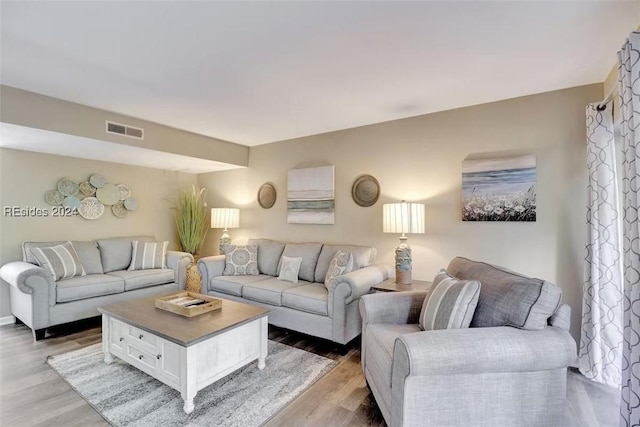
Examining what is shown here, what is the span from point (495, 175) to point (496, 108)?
660 millimetres

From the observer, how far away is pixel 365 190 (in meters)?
3.65

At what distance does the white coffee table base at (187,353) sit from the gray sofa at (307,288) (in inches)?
22.3

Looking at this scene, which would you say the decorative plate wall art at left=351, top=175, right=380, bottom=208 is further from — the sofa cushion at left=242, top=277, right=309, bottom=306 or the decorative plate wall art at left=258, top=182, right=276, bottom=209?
the decorative plate wall art at left=258, top=182, right=276, bottom=209

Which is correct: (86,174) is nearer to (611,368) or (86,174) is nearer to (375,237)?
(375,237)

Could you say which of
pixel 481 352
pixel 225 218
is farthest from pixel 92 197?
pixel 481 352

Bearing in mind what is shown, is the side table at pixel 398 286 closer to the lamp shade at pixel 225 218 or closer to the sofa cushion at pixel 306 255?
the sofa cushion at pixel 306 255

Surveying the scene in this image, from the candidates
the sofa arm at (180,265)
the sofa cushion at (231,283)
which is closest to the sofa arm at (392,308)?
the sofa cushion at (231,283)

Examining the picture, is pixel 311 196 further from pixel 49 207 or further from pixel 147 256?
pixel 49 207

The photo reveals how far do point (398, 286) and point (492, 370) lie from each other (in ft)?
4.60

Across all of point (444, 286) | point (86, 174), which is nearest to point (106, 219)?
point (86, 174)

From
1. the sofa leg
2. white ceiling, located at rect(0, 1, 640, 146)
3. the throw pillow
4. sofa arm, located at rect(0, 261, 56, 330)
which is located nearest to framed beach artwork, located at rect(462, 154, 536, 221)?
white ceiling, located at rect(0, 1, 640, 146)

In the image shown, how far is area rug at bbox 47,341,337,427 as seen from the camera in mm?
1832

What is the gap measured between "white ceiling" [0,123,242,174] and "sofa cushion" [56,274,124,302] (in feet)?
4.90

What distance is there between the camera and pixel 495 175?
284 cm
